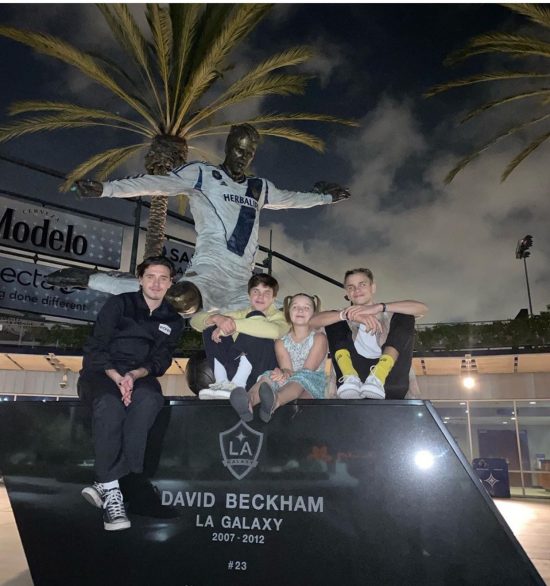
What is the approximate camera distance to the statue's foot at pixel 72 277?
13.1ft

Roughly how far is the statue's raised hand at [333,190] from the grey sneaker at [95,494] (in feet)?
9.66

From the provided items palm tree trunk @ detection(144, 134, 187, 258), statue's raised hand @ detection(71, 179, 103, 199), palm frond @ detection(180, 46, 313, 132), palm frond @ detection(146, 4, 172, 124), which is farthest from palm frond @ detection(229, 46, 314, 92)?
statue's raised hand @ detection(71, 179, 103, 199)

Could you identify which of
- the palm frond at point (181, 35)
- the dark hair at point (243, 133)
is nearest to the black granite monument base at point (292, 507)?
the dark hair at point (243, 133)

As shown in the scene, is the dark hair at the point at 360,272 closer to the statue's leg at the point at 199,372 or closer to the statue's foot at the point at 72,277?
the statue's leg at the point at 199,372

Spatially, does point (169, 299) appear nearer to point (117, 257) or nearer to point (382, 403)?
point (382, 403)

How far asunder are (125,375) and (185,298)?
0.75 metres

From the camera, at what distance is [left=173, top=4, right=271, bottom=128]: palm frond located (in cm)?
862

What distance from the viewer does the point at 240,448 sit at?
303 centimetres

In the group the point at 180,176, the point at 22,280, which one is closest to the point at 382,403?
the point at 180,176

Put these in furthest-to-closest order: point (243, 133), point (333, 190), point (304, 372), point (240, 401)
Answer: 1. point (333, 190)
2. point (243, 133)
3. point (304, 372)
4. point (240, 401)

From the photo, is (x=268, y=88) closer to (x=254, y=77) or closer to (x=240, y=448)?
(x=254, y=77)

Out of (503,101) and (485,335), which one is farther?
(485,335)

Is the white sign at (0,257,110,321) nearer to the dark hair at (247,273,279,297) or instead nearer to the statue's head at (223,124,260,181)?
the statue's head at (223,124,260,181)

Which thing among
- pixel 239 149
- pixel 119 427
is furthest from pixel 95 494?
pixel 239 149
